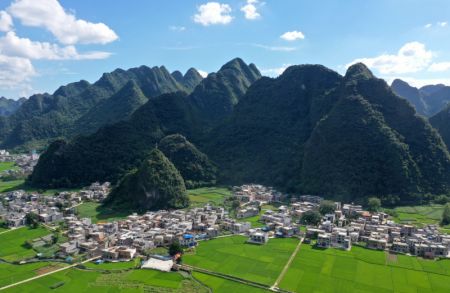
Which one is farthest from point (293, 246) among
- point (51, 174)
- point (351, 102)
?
point (51, 174)

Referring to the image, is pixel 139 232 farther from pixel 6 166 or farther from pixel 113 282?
pixel 6 166

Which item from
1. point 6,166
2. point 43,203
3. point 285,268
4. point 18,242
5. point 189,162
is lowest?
point 285,268

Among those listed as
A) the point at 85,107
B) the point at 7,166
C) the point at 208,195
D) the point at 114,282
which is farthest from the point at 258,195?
the point at 85,107

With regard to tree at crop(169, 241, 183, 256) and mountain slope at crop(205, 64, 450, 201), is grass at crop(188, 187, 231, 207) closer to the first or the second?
mountain slope at crop(205, 64, 450, 201)

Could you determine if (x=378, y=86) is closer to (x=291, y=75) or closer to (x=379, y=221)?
(x=291, y=75)

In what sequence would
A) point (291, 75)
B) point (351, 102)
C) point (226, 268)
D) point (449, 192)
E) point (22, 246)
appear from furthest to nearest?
point (291, 75) → point (351, 102) → point (449, 192) → point (22, 246) → point (226, 268)

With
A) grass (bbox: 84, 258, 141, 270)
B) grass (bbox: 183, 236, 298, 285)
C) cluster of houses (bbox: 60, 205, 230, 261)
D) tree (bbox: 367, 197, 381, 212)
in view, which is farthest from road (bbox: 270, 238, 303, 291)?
tree (bbox: 367, 197, 381, 212)

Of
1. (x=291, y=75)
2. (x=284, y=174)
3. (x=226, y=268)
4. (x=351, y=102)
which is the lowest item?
(x=226, y=268)
